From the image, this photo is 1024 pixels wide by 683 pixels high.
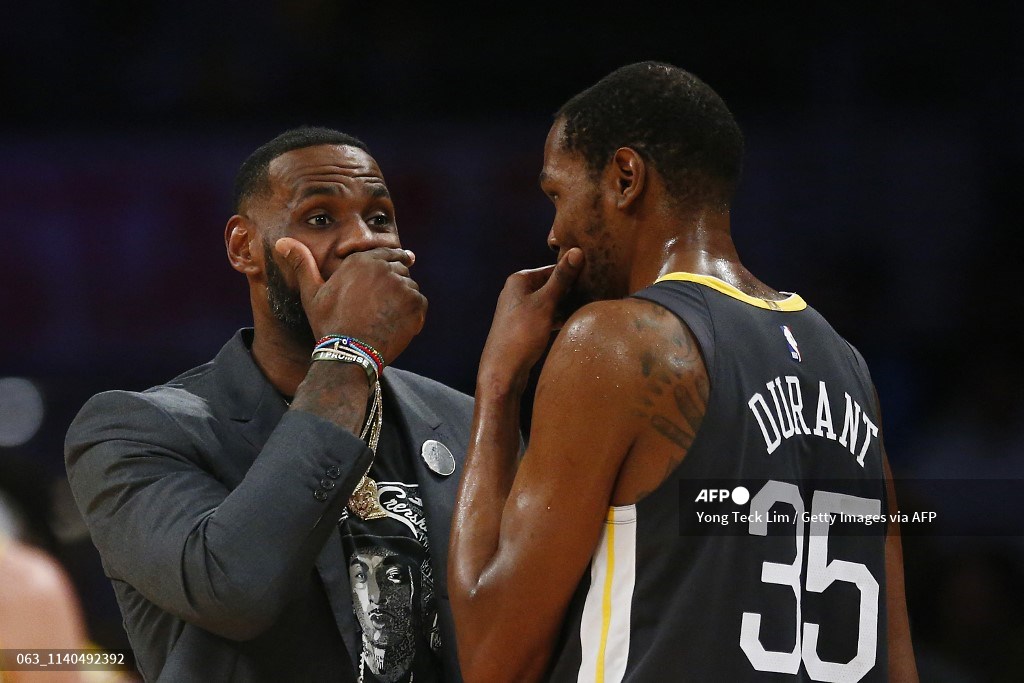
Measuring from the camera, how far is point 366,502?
2578mm

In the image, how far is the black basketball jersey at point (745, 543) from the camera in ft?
6.49

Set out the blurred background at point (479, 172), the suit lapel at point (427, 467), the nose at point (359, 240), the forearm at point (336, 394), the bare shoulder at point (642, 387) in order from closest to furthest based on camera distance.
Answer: the bare shoulder at point (642, 387)
the forearm at point (336, 394)
the suit lapel at point (427, 467)
the nose at point (359, 240)
the blurred background at point (479, 172)

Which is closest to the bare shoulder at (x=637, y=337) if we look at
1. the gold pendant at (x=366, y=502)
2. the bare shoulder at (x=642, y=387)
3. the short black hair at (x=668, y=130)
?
the bare shoulder at (x=642, y=387)

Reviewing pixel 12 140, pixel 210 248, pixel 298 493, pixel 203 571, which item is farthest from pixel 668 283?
pixel 12 140

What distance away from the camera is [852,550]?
2182 millimetres

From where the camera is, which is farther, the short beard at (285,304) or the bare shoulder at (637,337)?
the short beard at (285,304)

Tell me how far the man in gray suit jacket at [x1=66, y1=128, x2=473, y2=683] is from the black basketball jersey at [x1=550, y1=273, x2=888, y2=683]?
533mm

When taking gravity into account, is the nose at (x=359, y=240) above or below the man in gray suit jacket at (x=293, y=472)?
above

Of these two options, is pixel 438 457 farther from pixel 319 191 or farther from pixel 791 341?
pixel 791 341

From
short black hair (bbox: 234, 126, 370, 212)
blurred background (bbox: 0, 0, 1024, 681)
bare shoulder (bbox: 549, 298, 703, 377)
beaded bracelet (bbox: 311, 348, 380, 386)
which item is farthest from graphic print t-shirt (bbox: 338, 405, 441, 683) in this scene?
blurred background (bbox: 0, 0, 1024, 681)

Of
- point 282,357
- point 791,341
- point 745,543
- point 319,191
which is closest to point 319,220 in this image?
point 319,191

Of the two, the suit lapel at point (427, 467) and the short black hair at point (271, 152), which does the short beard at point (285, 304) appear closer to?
the short black hair at point (271, 152)

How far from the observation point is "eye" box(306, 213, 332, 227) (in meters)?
2.75

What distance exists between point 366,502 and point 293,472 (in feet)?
1.24
